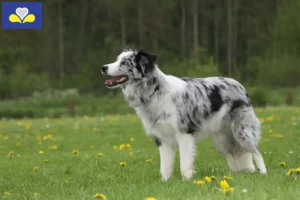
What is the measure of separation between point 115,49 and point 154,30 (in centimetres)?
634

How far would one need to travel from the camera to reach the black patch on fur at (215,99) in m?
8.84

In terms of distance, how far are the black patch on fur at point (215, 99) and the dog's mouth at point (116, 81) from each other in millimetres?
1427

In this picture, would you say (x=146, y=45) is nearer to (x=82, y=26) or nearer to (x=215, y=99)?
(x=82, y=26)

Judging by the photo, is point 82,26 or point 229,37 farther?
point 82,26

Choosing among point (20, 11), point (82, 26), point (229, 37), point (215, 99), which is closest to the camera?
point (215, 99)

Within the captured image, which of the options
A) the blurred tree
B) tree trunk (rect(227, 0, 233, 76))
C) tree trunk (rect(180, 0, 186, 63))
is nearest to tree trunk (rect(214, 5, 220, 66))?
the blurred tree

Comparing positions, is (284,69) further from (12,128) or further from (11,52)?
(12,128)

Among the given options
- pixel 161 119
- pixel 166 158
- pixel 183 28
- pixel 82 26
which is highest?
pixel 82 26

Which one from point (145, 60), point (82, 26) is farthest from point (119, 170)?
point (82, 26)

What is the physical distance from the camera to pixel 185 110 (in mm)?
8477

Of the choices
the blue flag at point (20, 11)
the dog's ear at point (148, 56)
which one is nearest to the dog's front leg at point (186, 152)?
the dog's ear at point (148, 56)

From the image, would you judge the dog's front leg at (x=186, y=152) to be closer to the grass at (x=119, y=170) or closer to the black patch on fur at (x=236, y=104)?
the grass at (x=119, y=170)

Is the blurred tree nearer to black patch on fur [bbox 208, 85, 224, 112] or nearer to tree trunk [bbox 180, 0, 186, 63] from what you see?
tree trunk [bbox 180, 0, 186, 63]

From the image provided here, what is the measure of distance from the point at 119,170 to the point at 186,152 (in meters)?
1.90
